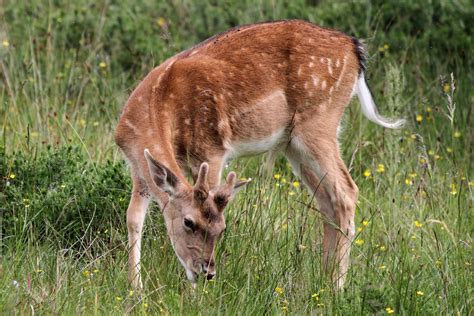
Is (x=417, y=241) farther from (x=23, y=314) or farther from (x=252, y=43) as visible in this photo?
(x=23, y=314)

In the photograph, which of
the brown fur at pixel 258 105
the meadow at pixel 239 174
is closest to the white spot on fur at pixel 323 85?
the brown fur at pixel 258 105

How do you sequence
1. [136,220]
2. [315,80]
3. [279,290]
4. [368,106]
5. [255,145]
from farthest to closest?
[368,106] → [315,80] → [255,145] → [136,220] → [279,290]

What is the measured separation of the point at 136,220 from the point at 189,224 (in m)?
0.54

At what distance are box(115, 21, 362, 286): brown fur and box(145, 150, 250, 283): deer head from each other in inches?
17.3

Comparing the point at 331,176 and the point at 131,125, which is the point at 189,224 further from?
the point at 331,176

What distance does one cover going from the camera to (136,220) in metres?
6.66

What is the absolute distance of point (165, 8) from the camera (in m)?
11.0

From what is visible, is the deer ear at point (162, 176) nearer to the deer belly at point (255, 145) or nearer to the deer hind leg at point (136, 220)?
the deer hind leg at point (136, 220)

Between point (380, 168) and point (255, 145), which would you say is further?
point (380, 168)

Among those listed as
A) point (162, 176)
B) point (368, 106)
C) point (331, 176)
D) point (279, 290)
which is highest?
point (162, 176)

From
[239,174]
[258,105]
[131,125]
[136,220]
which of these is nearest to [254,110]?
[258,105]

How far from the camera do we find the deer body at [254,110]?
6863 mm

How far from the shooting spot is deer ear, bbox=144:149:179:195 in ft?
20.7

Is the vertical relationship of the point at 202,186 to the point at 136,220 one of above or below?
above
